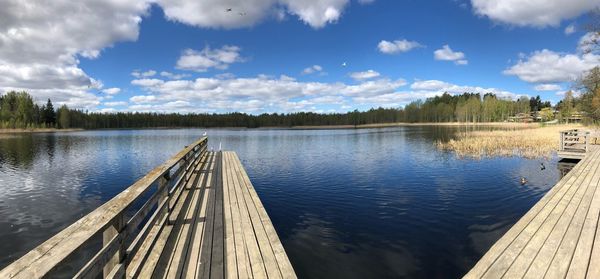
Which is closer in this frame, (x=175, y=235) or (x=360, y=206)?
(x=175, y=235)

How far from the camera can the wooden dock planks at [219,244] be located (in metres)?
4.77

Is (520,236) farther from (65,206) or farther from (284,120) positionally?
(284,120)

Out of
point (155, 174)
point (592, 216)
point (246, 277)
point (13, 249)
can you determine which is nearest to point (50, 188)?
point (13, 249)

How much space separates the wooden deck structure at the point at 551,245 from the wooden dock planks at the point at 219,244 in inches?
119

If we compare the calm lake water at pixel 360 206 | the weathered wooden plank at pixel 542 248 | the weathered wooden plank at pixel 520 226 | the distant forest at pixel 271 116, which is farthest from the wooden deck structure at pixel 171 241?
the distant forest at pixel 271 116

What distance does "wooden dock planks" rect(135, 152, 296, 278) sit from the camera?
477cm

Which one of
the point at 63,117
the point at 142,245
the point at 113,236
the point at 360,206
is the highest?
the point at 63,117

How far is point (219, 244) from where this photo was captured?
5.83 meters

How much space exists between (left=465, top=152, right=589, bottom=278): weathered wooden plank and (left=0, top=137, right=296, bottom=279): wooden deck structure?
113 inches

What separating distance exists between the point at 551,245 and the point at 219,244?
5840 millimetres

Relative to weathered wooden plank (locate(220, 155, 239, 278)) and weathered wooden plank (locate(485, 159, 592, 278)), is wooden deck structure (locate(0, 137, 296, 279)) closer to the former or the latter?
weathered wooden plank (locate(220, 155, 239, 278))

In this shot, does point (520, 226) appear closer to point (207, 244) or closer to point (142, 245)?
point (207, 244)

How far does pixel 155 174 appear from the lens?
5.92 meters

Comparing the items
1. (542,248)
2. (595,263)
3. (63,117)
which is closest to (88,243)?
(542,248)
